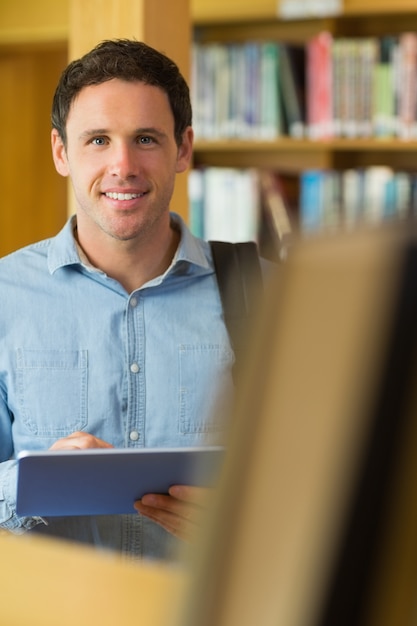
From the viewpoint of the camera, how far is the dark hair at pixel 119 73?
66.4 inches

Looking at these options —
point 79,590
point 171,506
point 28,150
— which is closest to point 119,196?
point 171,506

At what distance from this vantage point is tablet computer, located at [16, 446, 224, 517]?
1256 mm

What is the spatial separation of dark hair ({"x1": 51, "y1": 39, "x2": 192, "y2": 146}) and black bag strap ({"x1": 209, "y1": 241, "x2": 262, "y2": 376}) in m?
0.23

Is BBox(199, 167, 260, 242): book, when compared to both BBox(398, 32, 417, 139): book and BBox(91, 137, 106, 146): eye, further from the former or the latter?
BBox(91, 137, 106, 146): eye

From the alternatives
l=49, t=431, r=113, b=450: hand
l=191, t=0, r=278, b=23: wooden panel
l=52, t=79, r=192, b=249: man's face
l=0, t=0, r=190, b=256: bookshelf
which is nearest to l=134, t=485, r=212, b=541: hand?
l=49, t=431, r=113, b=450: hand

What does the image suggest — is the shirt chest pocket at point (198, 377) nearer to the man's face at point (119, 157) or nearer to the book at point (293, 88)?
the man's face at point (119, 157)

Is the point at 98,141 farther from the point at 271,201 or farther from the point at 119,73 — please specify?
the point at 271,201

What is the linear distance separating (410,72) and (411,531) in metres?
3.35

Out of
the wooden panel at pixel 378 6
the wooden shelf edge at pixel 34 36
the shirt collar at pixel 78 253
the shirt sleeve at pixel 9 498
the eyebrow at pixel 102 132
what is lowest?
the shirt sleeve at pixel 9 498

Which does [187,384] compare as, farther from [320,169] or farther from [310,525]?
[320,169]

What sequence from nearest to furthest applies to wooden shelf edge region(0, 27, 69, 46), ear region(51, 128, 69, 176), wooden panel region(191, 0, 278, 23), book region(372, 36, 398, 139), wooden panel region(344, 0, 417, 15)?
ear region(51, 128, 69, 176)
wooden panel region(344, 0, 417, 15)
book region(372, 36, 398, 139)
wooden panel region(191, 0, 278, 23)
wooden shelf edge region(0, 27, 69, 46)

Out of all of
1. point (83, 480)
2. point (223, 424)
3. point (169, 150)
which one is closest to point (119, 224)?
point (169, 150)

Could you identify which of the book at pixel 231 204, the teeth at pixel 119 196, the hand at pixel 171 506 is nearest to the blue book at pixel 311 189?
the book at pixel 231 204

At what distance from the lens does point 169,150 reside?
1.73 m
